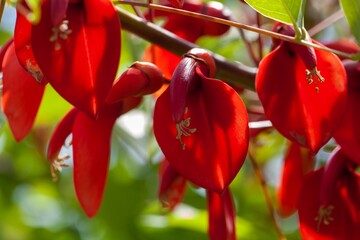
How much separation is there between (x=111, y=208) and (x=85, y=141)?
0.84 meters

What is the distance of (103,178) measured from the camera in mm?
1024

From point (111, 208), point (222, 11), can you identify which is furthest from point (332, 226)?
point (111, 208)

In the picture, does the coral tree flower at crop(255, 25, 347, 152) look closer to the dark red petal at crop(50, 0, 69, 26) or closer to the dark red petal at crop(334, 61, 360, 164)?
the dark red petal at crop(334, 61, 360, 164)

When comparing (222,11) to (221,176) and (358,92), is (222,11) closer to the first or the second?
(358,92)

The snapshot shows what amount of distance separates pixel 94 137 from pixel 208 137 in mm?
178

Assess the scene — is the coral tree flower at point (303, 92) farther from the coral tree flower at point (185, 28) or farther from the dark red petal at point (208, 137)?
the coral tree flower at point (185, 28)

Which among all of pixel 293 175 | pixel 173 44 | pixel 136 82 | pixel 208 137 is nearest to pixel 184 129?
pixel 208 137

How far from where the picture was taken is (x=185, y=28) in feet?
4.23

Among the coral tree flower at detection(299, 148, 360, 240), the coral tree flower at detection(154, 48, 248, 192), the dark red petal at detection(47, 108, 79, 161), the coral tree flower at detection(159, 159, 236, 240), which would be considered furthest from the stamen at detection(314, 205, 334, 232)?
the dark red petal at detection(47, 108, 79, 161)

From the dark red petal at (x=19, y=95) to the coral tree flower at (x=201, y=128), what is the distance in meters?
0.20

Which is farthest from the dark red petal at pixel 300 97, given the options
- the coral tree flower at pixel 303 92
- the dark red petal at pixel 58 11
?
the dark red petal at pixel 58 11

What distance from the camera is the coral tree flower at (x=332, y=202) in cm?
105

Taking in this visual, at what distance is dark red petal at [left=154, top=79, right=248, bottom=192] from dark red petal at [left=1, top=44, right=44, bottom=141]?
20 centimetres

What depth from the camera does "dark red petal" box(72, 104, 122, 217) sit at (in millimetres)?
1000
